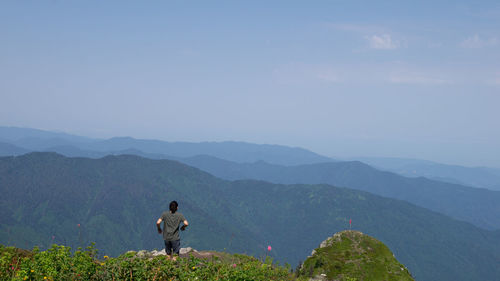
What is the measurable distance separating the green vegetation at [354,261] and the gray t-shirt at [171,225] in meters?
53.9

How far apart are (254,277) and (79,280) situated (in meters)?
5.75

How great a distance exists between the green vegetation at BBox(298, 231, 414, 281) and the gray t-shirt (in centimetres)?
5388

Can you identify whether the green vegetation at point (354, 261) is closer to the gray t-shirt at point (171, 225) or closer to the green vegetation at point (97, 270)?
the gray t-shirt at point (171, 225)

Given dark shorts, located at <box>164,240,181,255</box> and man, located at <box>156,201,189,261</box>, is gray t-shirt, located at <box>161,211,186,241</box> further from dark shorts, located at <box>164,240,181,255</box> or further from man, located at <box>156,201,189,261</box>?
dark shorts, located at <box>164,240,181,255</box>

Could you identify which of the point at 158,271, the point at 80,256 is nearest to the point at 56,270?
the point at 80,256

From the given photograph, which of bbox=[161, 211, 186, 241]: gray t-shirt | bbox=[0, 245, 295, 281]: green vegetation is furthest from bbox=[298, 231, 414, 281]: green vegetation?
bbox=[0, 245, 295, 281]: green vegetation

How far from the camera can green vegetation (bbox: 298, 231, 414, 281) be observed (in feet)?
227

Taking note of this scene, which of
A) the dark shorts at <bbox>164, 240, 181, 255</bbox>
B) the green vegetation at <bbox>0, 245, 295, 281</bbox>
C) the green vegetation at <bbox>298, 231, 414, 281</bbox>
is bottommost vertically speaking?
the green vegetation at <bbox>298, 231, 414, 281</bbox>

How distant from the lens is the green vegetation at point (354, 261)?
69206 millimetres

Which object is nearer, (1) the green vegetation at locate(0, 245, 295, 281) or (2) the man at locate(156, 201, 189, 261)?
(1) the green vegetation at locate(0, 245, 295, 281)

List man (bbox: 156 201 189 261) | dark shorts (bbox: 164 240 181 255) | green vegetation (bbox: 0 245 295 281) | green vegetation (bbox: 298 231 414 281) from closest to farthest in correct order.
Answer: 1. green vegetation (bbox: 0 245 295 281)
2. man (bbox: 156 201 189 261)
3. dark shorts (bbox: 164 240 181 255)
4. green vegetation (bbox: 298 231 414 281)

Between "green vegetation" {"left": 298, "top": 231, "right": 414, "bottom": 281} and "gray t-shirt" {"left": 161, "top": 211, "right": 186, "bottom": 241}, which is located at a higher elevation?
"gray t-shirt" {"left": 161, "top": 211, "right": 186, "bottom": 241}

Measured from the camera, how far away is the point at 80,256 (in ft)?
37.5

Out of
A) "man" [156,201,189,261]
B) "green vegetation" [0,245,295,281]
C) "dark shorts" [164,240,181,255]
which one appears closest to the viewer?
"green vegetation" [0,245,295,281]
